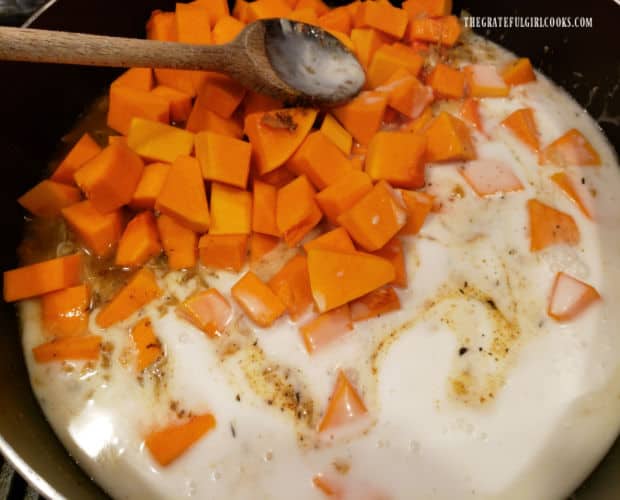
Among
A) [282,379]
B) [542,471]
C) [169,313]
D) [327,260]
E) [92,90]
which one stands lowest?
[542,471]

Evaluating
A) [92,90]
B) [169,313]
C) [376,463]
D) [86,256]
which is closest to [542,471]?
[376,463]

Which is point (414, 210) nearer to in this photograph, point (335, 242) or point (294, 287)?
point (335, 242)

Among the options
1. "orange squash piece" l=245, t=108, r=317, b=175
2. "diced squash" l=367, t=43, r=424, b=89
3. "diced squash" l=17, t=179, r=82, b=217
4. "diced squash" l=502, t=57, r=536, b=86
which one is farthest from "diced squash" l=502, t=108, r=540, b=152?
"diced squash" l=17, t=179, r=82, b=217

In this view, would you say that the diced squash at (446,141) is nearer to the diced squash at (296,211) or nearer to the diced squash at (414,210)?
the diced squash at (414,210)

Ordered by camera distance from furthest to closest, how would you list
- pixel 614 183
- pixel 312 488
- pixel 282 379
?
pixel 614 183 → pixel 282 379 → pixel 312 488

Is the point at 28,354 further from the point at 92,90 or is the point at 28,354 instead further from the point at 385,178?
the point at 385,178

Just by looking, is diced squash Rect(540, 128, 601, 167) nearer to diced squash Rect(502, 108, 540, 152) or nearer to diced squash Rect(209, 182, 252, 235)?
diced squash Rect(502, 108, 540, 152)
